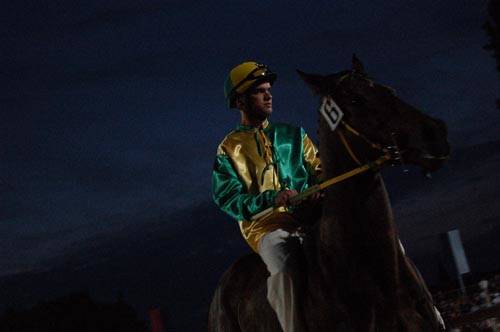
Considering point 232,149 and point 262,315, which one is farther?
point 232,149

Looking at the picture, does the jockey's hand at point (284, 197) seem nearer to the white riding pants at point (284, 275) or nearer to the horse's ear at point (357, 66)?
the white riding pants at point (284, 275)

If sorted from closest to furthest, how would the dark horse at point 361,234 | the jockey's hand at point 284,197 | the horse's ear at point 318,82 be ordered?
the dark horse at point 361,234
the horse's ear at point 318,82
the jockey's hand at point 284,197

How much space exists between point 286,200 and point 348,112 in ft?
2.29

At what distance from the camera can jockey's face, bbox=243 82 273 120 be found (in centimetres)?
473

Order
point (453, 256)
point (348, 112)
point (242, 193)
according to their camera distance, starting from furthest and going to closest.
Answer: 1. point (453, 256)
2. point (242, 193)
3. point (348, 112)

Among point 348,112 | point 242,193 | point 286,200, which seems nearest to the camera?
point 348,112

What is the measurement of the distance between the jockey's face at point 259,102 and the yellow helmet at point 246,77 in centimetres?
5

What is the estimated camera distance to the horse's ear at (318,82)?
144 inches

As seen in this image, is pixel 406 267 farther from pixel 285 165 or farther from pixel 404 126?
pixel 285 165

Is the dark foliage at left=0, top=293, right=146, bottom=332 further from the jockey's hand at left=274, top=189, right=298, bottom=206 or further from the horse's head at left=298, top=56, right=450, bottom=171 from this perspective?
the horse's head at left=298, top=56, right=450, bottom=171

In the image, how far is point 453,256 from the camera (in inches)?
483

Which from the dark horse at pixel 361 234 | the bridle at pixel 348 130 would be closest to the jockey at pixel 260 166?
the dark horse at pixel 361 234

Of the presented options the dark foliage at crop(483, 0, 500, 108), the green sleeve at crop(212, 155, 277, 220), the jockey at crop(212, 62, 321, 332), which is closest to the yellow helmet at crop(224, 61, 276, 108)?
the jockey at crop(212, 62, 321, 332)

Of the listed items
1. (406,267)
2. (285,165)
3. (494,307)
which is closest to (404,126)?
(406,267)
